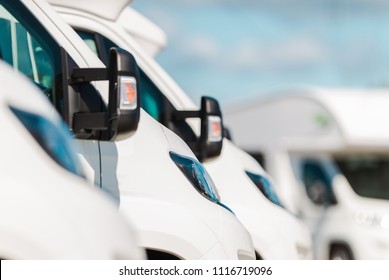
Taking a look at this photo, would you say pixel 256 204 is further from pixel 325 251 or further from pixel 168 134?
pixel 325 251

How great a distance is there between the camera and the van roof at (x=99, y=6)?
4801mm

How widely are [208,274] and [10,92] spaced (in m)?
1.27

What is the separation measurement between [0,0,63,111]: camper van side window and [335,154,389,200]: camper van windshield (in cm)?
A: 874

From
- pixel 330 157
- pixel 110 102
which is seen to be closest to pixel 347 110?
pixel 330 157

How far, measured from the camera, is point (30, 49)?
391cm

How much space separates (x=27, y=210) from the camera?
2537 mm

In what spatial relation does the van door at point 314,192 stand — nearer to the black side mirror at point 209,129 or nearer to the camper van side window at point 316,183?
the camper van side window at point 316,183

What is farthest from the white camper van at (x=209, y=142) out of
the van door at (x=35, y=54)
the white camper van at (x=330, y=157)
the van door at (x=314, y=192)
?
the van door at (x=314, y=192)

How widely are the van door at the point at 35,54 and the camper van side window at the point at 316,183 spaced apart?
871cm

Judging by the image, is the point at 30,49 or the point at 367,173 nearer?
the point at 30,49

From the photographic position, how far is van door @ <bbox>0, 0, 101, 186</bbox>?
377 cm

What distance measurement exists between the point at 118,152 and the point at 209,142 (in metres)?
0.71

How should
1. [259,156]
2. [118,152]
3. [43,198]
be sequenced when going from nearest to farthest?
[43,198], [118,152], [259,156]

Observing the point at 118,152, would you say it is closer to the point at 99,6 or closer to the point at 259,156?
the point at 99,6
